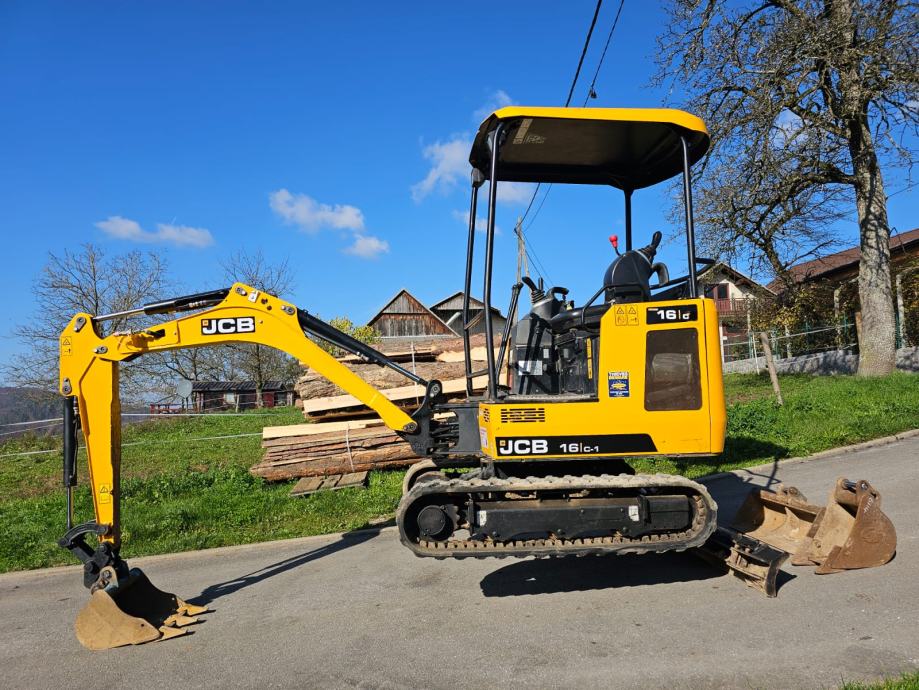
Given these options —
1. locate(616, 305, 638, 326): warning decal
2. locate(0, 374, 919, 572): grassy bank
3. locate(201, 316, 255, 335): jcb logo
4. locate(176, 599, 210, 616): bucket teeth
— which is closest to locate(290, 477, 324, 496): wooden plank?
locate(0, 374, 919, 572): grassy bank

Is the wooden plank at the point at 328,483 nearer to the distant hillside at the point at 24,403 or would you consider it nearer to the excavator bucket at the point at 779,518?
the excavator bucket at the point at 779,518

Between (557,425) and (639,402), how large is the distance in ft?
2.02

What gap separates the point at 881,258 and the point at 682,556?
41.1 feet

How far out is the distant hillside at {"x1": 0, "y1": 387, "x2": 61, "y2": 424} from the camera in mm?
28719

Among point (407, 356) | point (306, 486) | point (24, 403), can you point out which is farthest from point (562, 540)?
point (24, 403)

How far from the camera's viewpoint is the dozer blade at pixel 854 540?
470cm

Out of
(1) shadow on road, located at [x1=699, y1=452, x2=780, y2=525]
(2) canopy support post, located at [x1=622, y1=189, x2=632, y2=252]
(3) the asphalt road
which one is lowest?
(3) the asphalt road

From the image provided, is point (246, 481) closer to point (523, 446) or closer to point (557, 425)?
point (523, 446)

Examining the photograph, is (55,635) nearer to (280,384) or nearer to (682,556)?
(682,556)

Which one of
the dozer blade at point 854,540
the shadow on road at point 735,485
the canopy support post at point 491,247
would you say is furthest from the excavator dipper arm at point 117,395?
the shadow on road at point 735,485

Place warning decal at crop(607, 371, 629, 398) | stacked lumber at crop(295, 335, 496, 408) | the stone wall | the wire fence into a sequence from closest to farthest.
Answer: warning decal at crop(607, 371, 629, 398), stacked lumber at crop(295, 335, 496, 408), the stone wall, the wire fence

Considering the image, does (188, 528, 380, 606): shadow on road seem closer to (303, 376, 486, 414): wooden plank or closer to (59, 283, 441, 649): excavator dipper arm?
(59, 283, 441, 649): excavator dipper arm

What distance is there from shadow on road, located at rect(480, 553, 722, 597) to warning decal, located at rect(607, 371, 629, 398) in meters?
1.55

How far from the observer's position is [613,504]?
4383 mm
